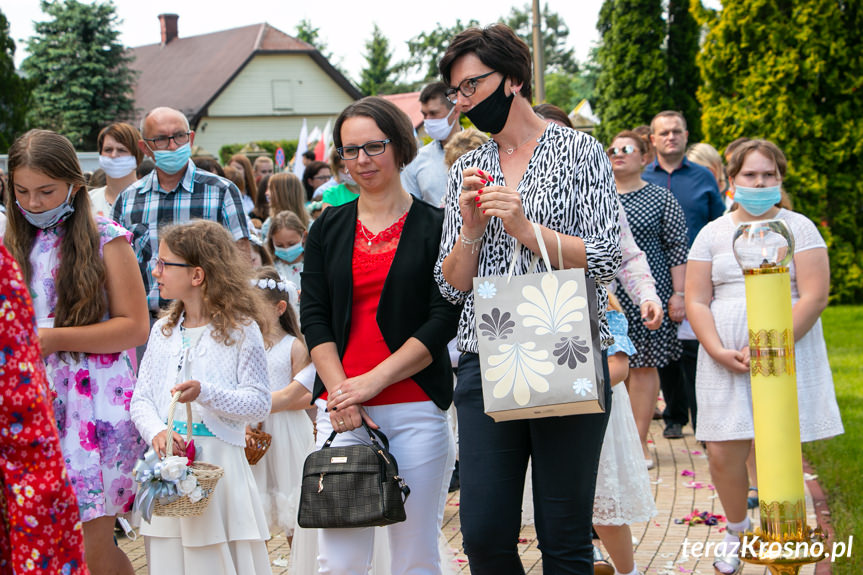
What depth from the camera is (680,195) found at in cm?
897

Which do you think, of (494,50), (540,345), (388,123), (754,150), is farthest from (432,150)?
(540,345)

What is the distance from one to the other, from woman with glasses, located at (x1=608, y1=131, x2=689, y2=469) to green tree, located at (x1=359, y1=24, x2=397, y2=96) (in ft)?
268

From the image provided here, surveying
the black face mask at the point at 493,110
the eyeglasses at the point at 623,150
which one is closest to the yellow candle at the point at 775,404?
the black face mask at the point at 493,110

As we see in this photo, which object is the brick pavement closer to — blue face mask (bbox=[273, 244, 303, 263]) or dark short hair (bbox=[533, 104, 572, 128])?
blue face mask (bbox=[273, 244, 303, 263])

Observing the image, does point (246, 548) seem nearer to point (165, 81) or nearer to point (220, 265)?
point (220, 265)

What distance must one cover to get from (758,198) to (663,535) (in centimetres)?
231

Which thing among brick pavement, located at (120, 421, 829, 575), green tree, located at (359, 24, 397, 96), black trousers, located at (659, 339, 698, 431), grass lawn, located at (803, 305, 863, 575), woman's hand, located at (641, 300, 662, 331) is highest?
green tree, located at (359, 24, 397, 96)

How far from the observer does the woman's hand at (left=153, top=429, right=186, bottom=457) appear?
4.04 meters

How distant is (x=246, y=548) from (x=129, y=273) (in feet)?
4.30

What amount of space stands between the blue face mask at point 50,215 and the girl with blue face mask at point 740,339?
10.6ft

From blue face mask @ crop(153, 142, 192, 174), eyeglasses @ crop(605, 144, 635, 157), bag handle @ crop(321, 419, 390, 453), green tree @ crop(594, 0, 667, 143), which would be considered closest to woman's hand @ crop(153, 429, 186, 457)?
bag handle @ crop(321, 419, 390, 453)

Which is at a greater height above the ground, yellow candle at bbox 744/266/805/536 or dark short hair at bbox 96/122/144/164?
dark short hair at bbox 96/122/144/164

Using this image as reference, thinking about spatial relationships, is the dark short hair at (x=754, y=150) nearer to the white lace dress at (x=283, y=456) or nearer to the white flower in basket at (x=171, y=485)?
the white lace dress at (x=283, y=456)

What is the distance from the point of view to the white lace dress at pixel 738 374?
515cm
